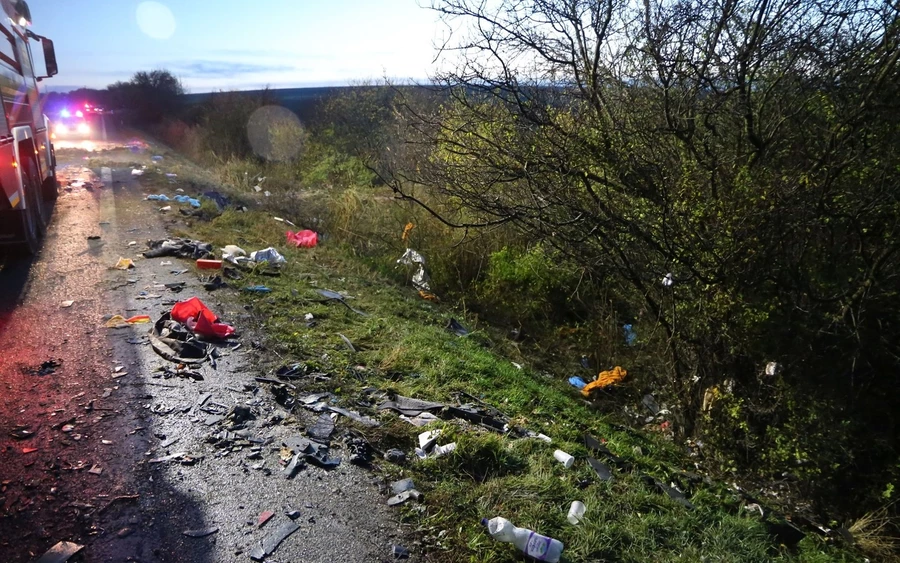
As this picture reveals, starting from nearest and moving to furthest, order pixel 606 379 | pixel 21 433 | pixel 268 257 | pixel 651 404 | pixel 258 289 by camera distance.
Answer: pixel 21 433 → pixel 258 289 → pixel 651 404 → pixel 606 379 → pixel 268 257

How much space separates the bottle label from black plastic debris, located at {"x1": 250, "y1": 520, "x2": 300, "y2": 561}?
118 cm

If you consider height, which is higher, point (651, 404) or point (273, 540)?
point (273, 540)

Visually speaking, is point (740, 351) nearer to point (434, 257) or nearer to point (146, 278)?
point (434, 257)

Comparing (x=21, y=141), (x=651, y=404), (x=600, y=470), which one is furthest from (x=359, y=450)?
(x=21, y=141)

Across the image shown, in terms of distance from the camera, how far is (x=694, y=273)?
5.32m

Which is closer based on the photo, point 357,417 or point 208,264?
point 357,417

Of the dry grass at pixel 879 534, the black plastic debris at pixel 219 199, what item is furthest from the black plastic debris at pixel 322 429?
the black plastic debris at pixel 219 199

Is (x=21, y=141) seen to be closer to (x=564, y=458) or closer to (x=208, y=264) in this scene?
(x=208, y=264)

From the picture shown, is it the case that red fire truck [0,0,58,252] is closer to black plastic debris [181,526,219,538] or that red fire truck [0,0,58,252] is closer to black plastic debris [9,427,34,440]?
black plastic debris [9,427,34,440]

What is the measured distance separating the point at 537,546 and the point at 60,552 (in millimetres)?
2259

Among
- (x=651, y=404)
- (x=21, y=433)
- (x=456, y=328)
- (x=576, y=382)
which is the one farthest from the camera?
(x=456, y=328)

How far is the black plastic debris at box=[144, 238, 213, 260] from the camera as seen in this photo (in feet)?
25.3

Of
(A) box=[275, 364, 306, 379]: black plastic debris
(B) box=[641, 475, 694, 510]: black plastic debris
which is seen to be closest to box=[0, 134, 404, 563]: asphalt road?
(A) box=[275, 364, 306, 379]: black plastic debris

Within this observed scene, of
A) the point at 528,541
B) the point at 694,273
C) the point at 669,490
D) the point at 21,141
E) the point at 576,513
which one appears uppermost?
the point at 21,141
